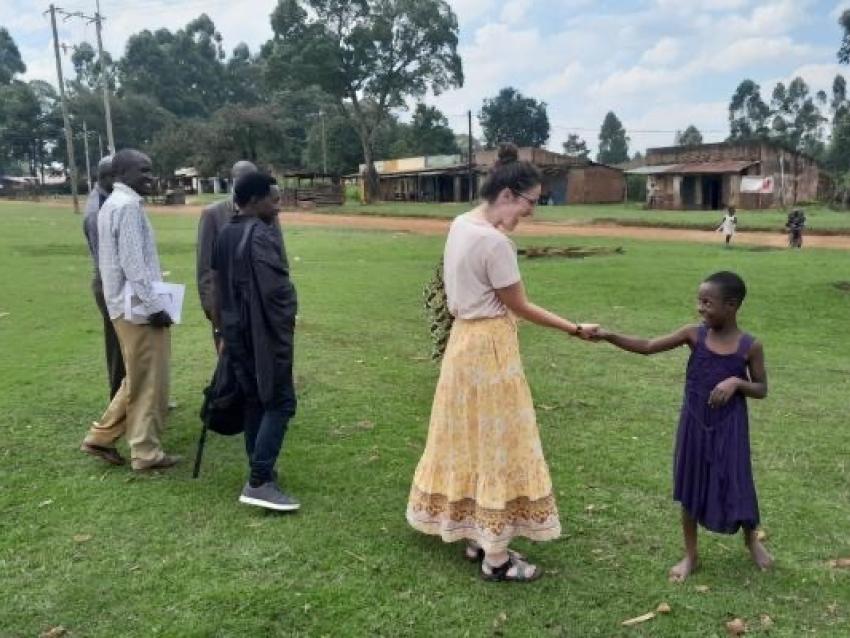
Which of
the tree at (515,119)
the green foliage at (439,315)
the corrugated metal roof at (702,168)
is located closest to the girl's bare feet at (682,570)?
the green foliage at (439,315)

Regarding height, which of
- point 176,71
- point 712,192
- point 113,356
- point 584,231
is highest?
point 176,71

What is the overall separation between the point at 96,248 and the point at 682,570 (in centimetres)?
399

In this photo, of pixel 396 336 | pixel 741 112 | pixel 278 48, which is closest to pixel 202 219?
pixel 396 336

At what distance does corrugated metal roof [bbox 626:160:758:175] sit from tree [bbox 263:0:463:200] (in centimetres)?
1336

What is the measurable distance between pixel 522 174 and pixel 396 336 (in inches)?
238

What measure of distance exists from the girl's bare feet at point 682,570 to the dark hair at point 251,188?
9.10 feet

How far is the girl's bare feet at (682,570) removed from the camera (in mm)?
3711

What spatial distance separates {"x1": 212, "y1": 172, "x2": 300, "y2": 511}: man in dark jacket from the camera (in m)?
4.10

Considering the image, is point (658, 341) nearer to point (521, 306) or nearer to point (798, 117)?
point (521, 306)

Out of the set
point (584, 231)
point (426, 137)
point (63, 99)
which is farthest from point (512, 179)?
point (426, 137)

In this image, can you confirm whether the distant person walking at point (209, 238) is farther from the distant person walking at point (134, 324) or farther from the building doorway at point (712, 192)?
the building doorway at point (712, 192)

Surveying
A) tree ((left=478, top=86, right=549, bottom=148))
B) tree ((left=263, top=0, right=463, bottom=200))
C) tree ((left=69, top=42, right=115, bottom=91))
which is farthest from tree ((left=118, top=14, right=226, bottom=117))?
tree ((left=263, top=0, right=463, bottom=200))

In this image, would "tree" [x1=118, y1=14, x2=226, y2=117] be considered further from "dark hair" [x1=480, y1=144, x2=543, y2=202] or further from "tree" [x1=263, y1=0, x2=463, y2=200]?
"dark hair" [x1=480, y1=144, x2=543, y2=202]

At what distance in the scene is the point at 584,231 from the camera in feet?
94.3
